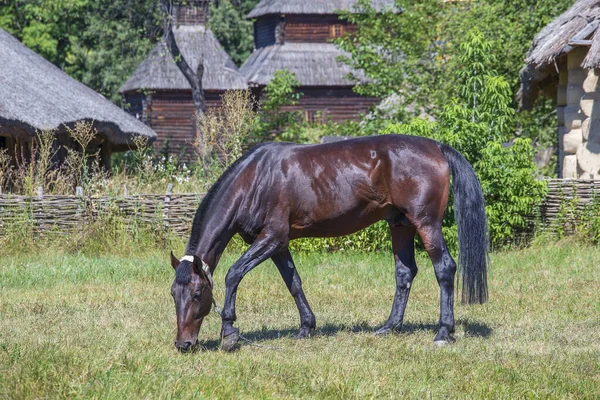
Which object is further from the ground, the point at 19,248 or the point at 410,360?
the point at 410,360

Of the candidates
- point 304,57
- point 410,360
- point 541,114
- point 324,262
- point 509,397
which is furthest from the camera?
point 304,57

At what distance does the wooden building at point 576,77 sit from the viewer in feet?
49.4

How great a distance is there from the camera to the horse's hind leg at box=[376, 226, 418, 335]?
337 inches

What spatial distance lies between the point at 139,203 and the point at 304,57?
2500 cm

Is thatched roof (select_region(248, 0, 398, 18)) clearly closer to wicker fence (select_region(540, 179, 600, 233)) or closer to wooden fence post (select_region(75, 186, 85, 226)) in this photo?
wicker fence (select_region(540, 179, 600, 233))

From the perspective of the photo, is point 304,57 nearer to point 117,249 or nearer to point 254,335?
point 117,249

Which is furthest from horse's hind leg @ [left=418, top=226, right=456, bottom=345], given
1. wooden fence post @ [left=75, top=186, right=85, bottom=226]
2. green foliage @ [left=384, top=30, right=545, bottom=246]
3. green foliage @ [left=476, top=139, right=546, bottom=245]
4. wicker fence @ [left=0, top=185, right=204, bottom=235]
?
wooden fence post @ [left=75, top=186, right=85, bottom=226]

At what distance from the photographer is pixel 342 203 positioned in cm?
817

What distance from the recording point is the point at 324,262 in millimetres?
13164

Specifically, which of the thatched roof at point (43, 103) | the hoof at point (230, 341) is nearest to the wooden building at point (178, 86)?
the thatched roof at point (43, 103)

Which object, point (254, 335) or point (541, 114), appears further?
point (541, 114)

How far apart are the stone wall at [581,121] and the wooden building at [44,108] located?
348 inches

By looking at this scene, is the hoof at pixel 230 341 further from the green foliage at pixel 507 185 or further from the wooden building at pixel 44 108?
the wooden building at pixel 44 108

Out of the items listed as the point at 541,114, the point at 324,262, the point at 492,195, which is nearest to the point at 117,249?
the point at 324,262
